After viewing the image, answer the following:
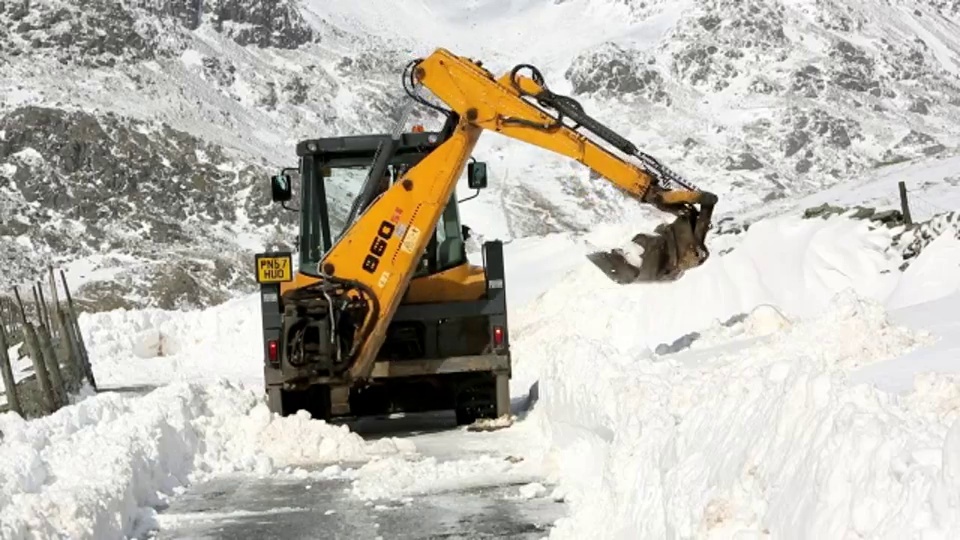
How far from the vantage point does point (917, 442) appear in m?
4.06

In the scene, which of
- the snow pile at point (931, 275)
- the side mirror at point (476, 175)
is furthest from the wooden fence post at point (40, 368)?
the snow pile at point (931, 275)

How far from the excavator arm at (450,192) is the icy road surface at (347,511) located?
1814 mm

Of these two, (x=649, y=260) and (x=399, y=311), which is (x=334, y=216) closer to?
(x=399, y=311)

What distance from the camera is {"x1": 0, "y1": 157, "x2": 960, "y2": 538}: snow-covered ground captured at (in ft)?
14.2

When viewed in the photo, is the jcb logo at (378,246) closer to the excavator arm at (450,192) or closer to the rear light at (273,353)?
the excavator arm at (450,192)

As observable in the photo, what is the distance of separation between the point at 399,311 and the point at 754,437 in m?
7.01

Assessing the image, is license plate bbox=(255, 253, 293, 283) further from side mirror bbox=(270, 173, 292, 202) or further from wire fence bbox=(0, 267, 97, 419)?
wire fence bbox=(0, 267, 97, 419)

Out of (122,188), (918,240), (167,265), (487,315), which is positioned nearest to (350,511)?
(487,315)

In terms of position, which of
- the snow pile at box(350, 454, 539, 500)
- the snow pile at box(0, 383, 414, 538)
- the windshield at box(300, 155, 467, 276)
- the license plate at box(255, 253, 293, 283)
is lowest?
the snow pile at box(350, 454, 539, 500)

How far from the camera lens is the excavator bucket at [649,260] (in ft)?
38.8

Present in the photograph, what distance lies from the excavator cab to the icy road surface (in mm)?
1621

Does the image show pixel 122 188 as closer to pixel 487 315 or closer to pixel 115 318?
pixel 115 318

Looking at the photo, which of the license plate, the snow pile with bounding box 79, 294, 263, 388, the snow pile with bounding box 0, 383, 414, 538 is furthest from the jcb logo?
the snow pile with bounding box 79, 294, 263, 388

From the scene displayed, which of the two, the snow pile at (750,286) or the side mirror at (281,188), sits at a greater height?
the side mirror at (281,188)
